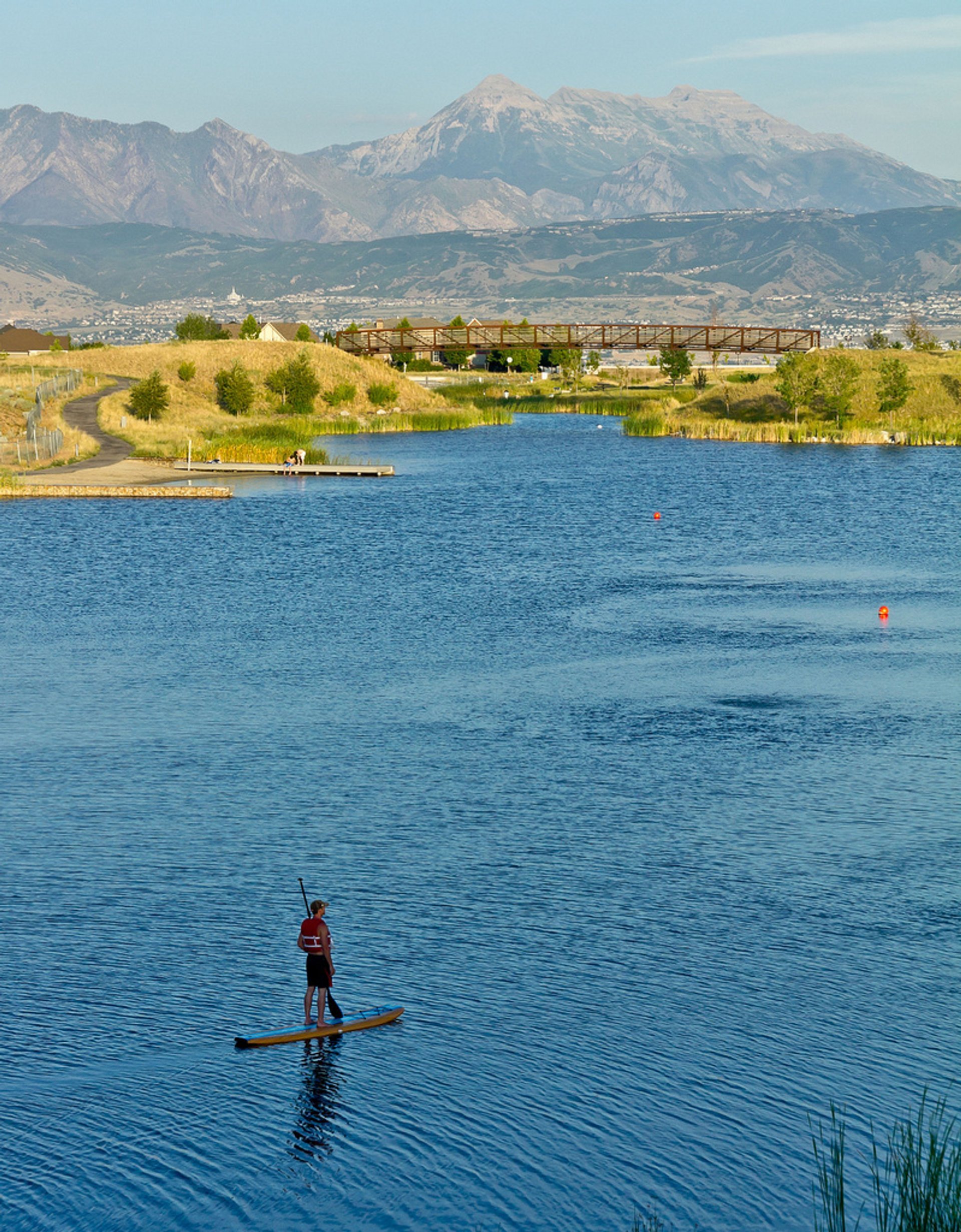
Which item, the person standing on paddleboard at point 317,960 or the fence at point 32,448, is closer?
the person standing on paddleboard at point 317,960

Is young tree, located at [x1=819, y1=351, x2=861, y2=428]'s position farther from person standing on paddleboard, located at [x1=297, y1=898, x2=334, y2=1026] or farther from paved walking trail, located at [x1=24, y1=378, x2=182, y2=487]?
person standing on paddleboard, located at [x1=297, y1=898, x2=334, y2=1026]

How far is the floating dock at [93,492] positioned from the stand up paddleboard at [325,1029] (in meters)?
90.2

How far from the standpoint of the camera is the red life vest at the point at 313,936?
26203mm

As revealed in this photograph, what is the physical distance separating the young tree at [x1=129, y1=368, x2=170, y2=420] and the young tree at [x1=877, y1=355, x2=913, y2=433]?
A: 256 ft

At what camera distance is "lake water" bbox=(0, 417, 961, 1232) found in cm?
2264

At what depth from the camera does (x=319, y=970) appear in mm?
26188

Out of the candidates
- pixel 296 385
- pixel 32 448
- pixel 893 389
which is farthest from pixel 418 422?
pixel 32 448

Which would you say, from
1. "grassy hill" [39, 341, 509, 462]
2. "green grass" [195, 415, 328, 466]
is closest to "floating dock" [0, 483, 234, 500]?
"green grass" [195, 415, 328, 466]

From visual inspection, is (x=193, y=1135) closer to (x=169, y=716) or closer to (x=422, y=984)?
(x=422, y=984)

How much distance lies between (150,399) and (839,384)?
2965 inches

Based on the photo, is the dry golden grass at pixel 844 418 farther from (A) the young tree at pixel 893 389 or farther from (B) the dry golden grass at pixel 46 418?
(B) the dry golden grass at pixel 46 418

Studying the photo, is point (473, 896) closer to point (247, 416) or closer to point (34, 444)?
point (34, 444)

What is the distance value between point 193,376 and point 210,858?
159 meters

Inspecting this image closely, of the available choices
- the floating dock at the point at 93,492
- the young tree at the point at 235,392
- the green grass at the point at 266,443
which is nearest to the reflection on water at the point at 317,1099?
the floating dock at the point at 93,492
